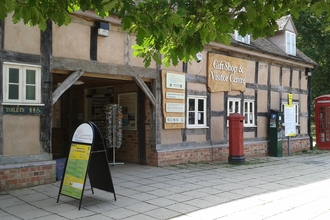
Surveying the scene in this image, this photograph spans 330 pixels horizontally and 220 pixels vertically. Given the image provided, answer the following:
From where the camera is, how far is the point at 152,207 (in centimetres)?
579

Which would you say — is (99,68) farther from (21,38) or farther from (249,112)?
(249,112)

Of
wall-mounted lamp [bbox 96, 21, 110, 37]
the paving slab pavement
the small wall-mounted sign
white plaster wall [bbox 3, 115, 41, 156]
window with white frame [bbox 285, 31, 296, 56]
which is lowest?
the paving slab pavement

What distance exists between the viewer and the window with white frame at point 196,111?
10.9 meters

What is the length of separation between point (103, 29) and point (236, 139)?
5272mm

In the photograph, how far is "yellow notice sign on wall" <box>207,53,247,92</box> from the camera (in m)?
11.5

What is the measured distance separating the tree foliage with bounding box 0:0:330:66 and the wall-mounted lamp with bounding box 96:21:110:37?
346 cm

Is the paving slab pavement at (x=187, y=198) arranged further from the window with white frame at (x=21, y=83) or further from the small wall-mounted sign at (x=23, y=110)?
the window with white frame at (x=21, y=83)

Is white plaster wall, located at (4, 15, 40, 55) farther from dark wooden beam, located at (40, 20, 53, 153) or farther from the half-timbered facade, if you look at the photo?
dark wooden beam, located at (40, 20, 53, 153)

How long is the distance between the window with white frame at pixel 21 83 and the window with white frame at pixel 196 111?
4.81 meters

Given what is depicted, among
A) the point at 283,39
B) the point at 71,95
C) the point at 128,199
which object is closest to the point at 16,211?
the point at 128,199

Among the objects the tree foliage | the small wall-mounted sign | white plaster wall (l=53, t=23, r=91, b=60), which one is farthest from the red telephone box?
the small wall-mounted sign

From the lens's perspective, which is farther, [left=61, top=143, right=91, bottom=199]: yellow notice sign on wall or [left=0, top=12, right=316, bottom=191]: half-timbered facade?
[left=0, top=12, right=316, bottom=191]: half-timbered facade

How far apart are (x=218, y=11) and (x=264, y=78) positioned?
979 centimetres

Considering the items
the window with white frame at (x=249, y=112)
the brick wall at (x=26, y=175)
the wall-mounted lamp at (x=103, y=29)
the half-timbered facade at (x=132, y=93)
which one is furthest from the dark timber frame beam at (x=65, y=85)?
the window with white frame at (x=249, y=112)
